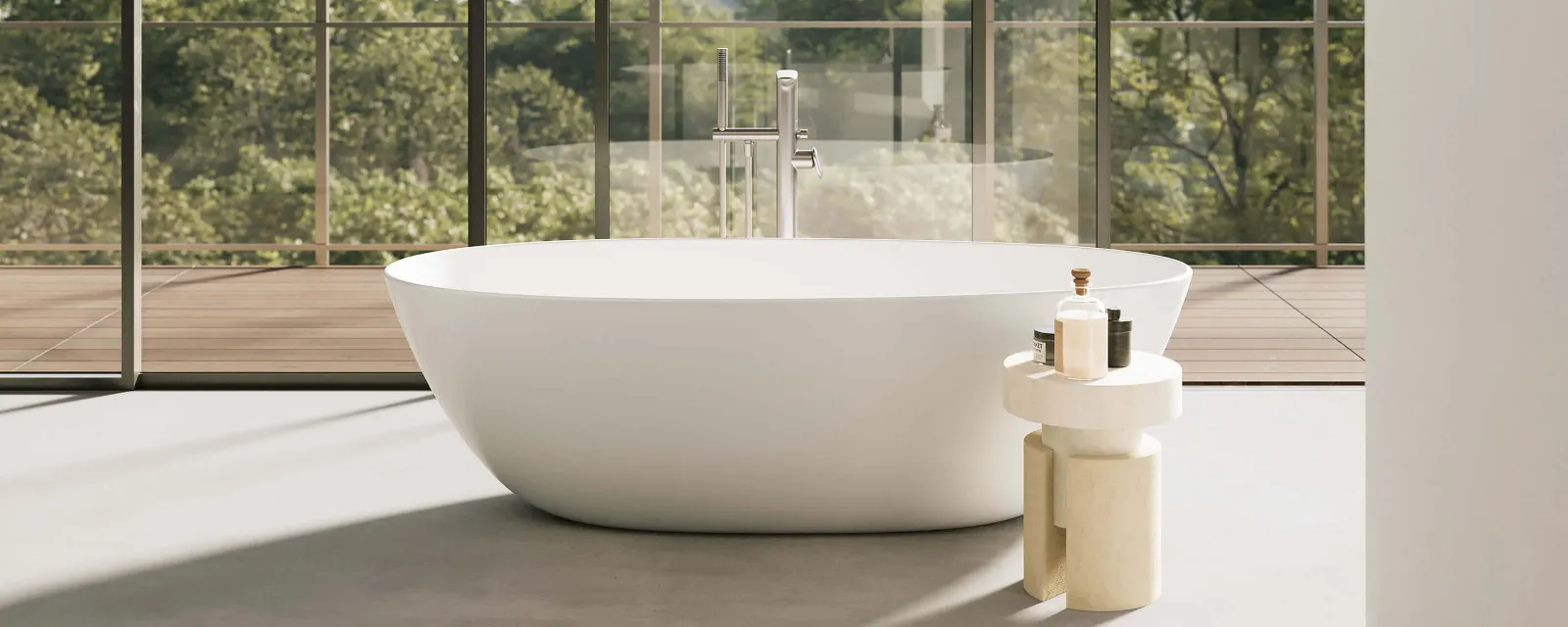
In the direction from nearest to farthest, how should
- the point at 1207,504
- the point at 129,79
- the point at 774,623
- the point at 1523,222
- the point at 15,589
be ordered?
1. the point at 1523,222
2. the point at 774,623
3. the point at 15,589
4. the point at 1207,504
5. the point at 129,79

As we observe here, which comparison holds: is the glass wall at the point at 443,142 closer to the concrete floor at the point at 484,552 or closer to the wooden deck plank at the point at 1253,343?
the wooden deck plank at the point at 1253,343

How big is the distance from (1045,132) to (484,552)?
2.39m

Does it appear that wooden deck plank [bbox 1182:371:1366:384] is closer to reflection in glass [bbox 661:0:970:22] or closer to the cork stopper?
reflection in glass [bbox 661:0:970:22]

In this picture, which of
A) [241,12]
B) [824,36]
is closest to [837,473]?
[824,36]

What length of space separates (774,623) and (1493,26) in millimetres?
1265

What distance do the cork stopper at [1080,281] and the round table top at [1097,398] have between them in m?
0.13

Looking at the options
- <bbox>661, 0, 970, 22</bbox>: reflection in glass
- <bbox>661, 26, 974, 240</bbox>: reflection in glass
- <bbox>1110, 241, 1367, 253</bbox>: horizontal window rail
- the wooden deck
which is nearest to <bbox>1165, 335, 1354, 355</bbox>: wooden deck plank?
the wooden deck

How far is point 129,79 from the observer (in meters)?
4.03

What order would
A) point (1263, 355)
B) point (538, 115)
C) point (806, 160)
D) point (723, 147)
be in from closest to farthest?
point (806, 160) → point (723, 147) → point (538, 115) → point (1263, 355)

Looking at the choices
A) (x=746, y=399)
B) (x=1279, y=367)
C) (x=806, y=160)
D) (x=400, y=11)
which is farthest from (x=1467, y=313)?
(x=400, y=11)

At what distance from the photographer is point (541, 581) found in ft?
7.51

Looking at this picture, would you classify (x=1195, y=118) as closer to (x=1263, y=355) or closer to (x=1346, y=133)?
(x=1346, y=133)

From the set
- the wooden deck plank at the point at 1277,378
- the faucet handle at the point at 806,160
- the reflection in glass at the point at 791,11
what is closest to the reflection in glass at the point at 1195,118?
the wooden deck plank at the point at 1277,378

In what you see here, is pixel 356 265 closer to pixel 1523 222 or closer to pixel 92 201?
pixel 92 201
